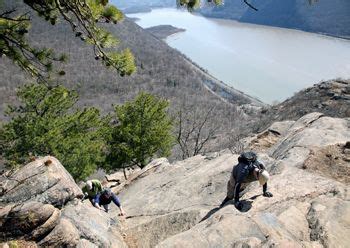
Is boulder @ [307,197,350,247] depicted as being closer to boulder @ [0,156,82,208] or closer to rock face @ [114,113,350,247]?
rock face @ [114,113,350,247]

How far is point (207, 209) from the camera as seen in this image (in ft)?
40.9

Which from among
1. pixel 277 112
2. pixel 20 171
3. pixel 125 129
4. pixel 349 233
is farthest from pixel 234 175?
pixel 277 112

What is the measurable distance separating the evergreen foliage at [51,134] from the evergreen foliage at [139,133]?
1116 mm

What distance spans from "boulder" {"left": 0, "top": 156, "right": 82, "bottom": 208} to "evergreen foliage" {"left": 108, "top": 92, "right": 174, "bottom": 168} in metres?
16.3

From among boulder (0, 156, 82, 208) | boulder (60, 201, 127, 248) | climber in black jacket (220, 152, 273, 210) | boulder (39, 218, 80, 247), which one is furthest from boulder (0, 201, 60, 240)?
climber in black jacket (220, 152, 273, 210)

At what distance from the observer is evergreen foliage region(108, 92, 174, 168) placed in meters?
30.4

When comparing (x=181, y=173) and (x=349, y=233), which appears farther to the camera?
(x=181, y=173)

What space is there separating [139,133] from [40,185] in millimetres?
17878

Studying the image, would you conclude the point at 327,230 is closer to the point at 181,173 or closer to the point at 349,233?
the point at 349,233

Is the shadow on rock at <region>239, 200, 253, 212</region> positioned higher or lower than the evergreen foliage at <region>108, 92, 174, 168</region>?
higher

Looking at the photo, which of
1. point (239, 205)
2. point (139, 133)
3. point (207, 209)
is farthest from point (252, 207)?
point (139, 133)

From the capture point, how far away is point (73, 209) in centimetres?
1252

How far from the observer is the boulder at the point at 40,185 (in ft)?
41.4

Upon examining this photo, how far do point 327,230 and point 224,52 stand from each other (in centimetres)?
16749
